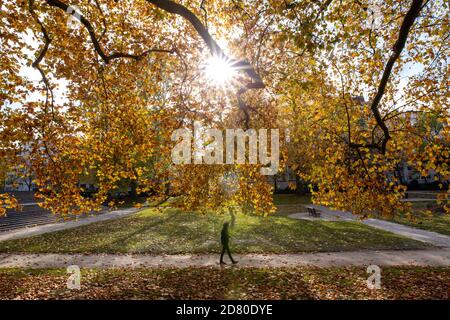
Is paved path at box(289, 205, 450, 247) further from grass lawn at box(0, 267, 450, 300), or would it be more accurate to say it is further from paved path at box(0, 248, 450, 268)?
grass lawn at box(0, 267, 450, 300)

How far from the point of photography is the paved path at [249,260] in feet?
38.6

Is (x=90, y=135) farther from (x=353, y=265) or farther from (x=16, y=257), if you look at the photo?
A: (x=353, y=265)

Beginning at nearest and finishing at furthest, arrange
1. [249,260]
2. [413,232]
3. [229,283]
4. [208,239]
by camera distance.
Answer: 1. [229,283]
2. [249,260]
3. [208,239]
4. [413,232]

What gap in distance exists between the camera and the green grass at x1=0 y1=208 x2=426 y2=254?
14.7 m

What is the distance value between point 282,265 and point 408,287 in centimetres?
431

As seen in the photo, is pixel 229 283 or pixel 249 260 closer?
pixel 229 283

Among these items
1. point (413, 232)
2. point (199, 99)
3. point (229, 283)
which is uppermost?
point (199, 99)

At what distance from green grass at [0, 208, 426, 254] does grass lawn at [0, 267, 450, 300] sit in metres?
3.17

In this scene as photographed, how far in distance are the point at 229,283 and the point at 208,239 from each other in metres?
7.76

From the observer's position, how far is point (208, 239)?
1698cm

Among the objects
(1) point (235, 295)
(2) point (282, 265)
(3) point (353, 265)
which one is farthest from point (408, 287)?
(1) point (235, 295)

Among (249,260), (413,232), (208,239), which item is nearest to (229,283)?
(249,260)

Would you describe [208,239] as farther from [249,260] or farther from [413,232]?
[413,232]
